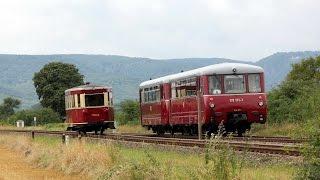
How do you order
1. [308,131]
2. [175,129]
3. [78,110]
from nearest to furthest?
1. [308,131]
2. [175,129]
3. [78,110]

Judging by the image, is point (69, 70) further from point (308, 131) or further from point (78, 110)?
point (308, 131)

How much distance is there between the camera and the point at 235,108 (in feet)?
86.2

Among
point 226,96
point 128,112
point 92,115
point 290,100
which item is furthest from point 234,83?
point 128,112

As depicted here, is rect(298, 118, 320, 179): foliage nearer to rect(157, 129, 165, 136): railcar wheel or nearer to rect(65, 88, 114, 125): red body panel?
rect(157, 129, 165, 136): railcar wheel

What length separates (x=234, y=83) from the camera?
2673 cm

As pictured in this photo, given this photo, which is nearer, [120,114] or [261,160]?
[261,160]

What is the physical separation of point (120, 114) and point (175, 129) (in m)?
28.4

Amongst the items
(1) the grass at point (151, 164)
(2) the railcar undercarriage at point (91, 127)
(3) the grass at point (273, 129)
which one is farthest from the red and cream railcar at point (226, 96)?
(2) the railcar undercarriage at point (91, 127)

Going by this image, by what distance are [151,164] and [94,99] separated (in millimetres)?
23771

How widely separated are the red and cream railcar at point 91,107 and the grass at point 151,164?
13.0 metres

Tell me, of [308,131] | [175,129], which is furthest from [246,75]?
[308,131]

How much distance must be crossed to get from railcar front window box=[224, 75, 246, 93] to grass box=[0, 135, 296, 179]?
17.8 ft

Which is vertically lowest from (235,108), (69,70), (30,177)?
(30,177)

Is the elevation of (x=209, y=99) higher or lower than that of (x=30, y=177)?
higher
